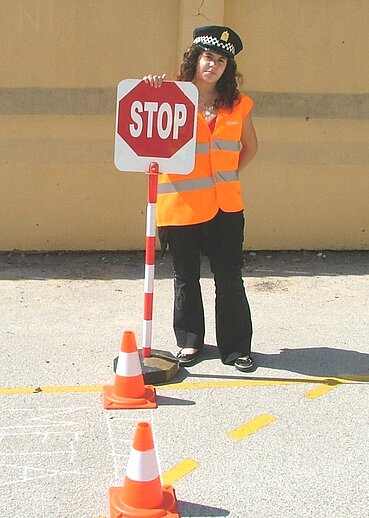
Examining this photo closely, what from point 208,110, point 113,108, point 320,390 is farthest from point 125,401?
point 113,108

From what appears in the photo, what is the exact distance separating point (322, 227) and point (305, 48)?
6.03 feet

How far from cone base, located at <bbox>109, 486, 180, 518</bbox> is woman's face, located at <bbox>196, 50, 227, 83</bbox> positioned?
251 centimetres

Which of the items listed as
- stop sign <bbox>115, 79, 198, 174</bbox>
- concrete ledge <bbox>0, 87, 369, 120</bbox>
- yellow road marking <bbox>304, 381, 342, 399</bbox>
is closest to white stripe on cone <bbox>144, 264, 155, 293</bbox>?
stop sign <bbox>115, 79, 198, 174</bbox>

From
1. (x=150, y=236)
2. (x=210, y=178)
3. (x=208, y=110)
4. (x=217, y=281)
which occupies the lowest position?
(x=217, y=281)

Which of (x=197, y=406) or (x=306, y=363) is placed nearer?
(x=197, y=406)

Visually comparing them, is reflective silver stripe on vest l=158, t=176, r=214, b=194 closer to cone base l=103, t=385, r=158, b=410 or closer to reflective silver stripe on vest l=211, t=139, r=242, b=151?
reflective silver stripe on vest l=211, t=139, r=242, b=151

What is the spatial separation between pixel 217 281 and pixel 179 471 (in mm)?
1618

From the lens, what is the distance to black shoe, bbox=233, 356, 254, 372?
16.3 feet

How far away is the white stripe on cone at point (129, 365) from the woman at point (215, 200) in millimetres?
724

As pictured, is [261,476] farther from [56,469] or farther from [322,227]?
[322,227]

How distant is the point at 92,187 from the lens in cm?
760

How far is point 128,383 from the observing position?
436 centimetres

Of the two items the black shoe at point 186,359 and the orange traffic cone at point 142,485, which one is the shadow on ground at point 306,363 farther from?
the orange traffic cone at point 142,485

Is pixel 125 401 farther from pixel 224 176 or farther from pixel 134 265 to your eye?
pixel 134 265
